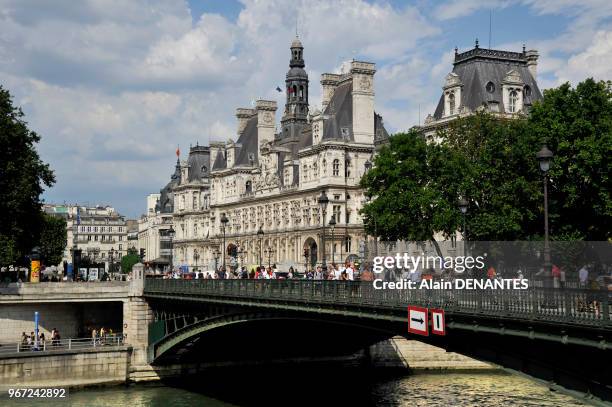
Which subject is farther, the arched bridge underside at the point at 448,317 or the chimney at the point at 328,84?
the chimney at the point at 328,84

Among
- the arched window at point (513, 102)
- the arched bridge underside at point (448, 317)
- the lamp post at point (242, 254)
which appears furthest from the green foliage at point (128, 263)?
the arched bridge underside at point (448, 317)

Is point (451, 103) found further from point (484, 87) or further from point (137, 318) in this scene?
point (137, 318)

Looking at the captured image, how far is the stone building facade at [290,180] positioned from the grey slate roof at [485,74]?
36.4 feet

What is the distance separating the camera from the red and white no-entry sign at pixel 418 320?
29.2 m

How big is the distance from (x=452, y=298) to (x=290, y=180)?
3658 inches

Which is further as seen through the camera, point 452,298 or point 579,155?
point 579,155

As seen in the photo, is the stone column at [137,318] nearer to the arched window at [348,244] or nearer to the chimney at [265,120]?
the arched window at [348,244]

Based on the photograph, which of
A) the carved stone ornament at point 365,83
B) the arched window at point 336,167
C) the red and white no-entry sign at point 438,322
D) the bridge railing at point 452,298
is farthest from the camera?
the carved stone ornament at point 365,83

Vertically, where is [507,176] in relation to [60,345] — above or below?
above

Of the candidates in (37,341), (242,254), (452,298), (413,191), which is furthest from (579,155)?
(242,254)

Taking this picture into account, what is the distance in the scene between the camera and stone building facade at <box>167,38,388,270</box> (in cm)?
10950

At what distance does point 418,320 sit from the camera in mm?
29766

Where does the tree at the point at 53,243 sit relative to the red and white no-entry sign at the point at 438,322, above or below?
above

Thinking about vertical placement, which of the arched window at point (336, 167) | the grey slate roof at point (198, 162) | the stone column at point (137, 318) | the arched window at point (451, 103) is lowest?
the stone column at point (137, 318)
